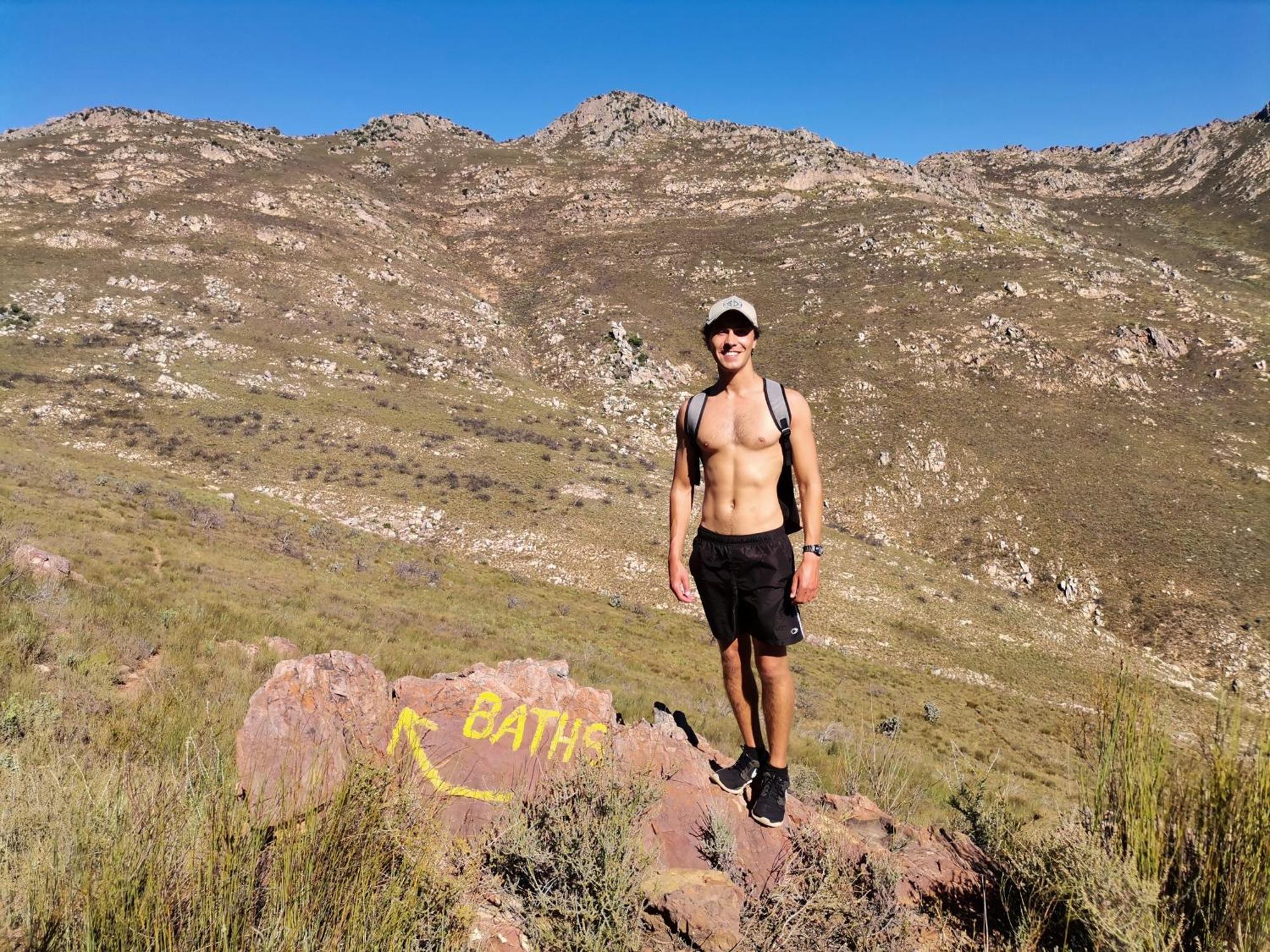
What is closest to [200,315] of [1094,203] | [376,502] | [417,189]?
[376,502]

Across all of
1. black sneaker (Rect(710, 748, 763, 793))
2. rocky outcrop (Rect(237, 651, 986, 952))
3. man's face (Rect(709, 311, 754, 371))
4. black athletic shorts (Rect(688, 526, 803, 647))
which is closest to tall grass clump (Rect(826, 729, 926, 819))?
rocky outcrop (Rect(237, 651, 986, 952))

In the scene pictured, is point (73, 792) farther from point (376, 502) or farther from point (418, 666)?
point (376, 502)

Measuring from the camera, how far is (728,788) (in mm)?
3799

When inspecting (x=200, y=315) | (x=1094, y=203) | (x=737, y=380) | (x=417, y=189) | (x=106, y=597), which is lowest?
(x=106, y=597)

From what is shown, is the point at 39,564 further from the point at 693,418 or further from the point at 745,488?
the point at 745,488

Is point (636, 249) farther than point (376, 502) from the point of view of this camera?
Yes

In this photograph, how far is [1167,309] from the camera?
47344 millimetres

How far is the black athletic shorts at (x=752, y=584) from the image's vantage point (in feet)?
11.7

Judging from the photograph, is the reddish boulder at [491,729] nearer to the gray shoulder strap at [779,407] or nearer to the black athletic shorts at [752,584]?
the black athletic shorts at [752,584]

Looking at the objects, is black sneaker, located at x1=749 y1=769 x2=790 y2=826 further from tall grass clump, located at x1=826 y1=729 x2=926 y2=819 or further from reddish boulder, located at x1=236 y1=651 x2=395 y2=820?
reddish boulder, located at x1=236 y1=651 x2=395 y2=820

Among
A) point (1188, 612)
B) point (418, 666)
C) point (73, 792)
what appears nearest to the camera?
point (73, 792)

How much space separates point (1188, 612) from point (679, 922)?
3736cm

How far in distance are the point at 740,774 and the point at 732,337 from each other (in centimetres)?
318

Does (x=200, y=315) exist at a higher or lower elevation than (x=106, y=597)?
higher
